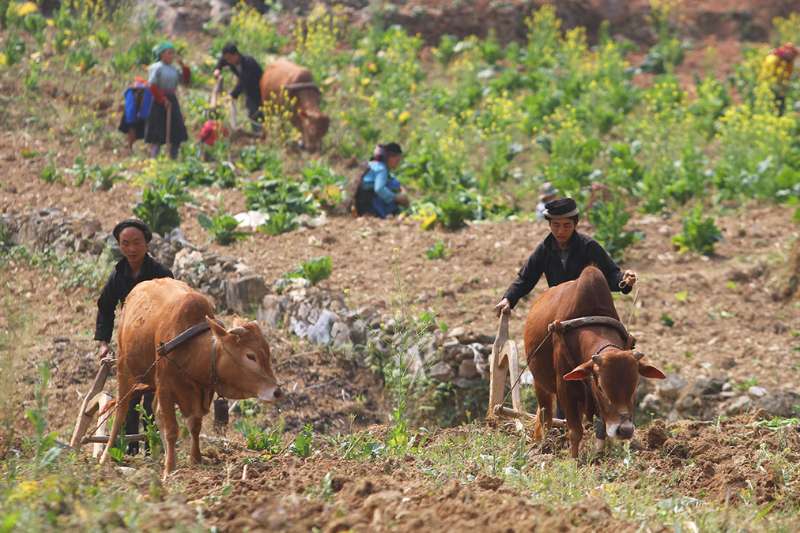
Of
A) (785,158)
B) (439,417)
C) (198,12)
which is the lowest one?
(439,417)

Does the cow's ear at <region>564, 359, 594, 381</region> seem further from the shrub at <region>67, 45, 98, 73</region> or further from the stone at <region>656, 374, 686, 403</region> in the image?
the shrub at <region>67, 45, 98, 73</region>

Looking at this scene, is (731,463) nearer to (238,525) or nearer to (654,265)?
(238,525)

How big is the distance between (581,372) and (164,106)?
10.2m

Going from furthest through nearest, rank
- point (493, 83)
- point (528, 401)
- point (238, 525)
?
point (493, 83) < point (528, 401) < point (238, 525)

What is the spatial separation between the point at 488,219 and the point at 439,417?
4.89 meters

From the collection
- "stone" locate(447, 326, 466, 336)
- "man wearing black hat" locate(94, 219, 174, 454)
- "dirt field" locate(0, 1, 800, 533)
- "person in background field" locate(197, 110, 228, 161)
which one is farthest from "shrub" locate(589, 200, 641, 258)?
"man wearing black hat" locate(94, 219, 174, 454)

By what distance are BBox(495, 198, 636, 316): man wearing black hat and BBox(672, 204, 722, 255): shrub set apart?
18.4ft

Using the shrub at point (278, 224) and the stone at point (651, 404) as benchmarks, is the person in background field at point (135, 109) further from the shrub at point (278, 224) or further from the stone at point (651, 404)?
the stone at point (651, 404)

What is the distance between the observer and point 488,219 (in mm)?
15008

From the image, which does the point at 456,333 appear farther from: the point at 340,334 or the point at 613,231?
the point at 613,231

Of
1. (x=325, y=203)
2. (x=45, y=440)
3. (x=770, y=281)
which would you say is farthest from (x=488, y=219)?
(x=45, y=440)

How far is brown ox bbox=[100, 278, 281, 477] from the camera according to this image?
711 cm

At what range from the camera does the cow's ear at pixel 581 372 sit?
711 cm

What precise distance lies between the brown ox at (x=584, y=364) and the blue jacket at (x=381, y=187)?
6343 millimetres
